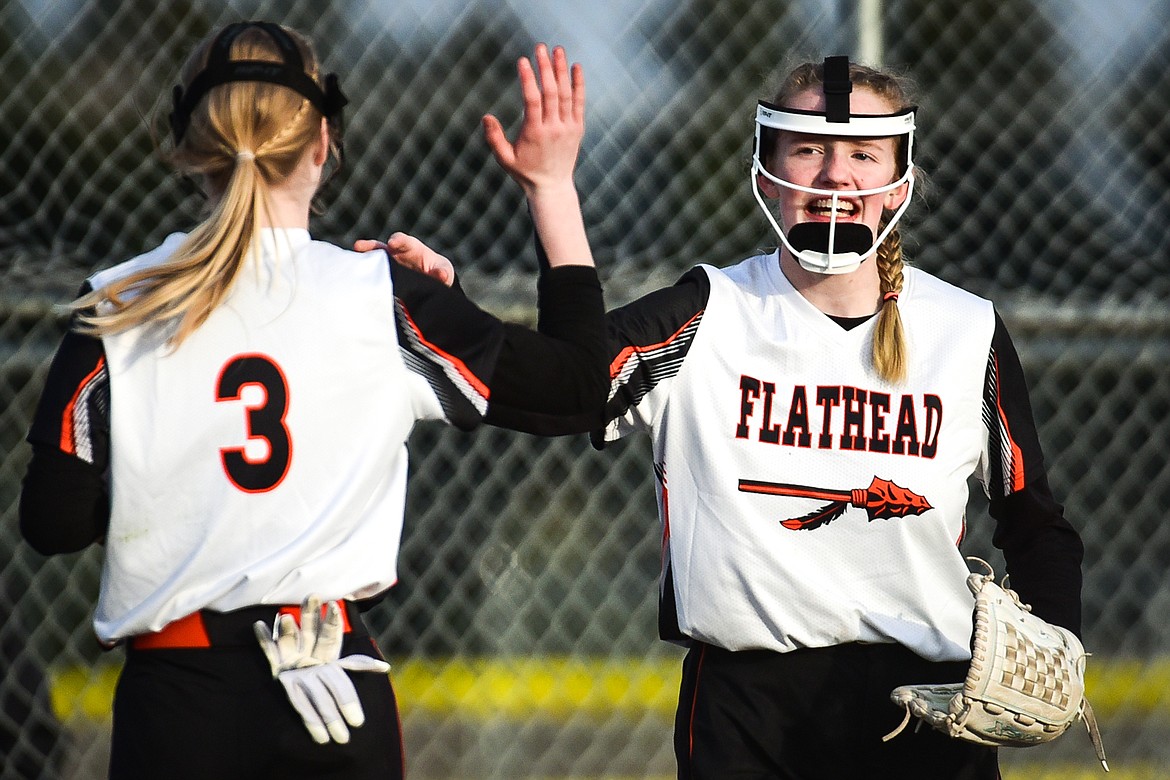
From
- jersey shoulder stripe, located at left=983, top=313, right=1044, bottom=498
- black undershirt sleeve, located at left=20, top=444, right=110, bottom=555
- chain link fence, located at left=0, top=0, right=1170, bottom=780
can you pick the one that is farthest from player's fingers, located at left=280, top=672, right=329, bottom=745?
chain link fence, located at left=0, top=0, right=1170, bottom=780

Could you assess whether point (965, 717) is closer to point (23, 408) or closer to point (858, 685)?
point (858, 685)

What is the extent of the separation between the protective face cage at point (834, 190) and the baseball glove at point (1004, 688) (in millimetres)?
574

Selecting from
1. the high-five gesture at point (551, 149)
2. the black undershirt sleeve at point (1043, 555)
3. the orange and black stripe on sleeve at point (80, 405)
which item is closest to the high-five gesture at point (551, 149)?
the high-five gesture at point (551, 149)

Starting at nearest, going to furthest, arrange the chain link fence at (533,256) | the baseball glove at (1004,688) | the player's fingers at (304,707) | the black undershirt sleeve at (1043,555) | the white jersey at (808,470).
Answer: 1. the player's fingers at (304,707)
2. the baseball glove at (1004,688)
3. the white jersey at (808,470)
4. the black undershirt sleeve at (1043,555)
5. the chain link fence at (533,256)

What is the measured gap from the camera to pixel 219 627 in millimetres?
1776

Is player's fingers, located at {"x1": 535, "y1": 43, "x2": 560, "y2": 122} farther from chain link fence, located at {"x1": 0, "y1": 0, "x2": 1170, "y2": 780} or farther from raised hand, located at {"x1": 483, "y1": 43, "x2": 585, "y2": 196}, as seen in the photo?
chain link fence, located at {"x1": 0, "y1": 0, "x2": 1170, "y2": 780}

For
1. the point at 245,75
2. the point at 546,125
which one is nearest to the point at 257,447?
the point at 245,75

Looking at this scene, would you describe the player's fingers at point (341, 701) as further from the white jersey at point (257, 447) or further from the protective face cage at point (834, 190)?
the protective face cage at point (834, 190)

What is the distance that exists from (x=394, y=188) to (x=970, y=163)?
73.2 inches

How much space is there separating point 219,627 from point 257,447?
0.78ft

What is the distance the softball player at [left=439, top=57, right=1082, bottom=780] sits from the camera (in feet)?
7.55

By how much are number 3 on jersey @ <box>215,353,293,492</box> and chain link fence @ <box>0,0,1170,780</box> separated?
183cm

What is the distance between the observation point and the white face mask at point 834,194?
7.73 ft

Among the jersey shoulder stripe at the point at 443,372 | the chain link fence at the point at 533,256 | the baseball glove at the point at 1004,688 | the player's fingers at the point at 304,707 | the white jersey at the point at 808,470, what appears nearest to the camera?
the player's fingers at the point at 304,707
